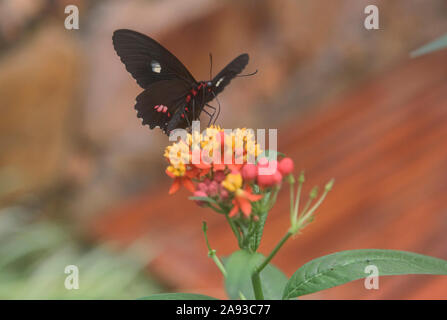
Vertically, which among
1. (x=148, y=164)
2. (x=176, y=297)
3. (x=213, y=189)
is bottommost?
(x=176, y=297)

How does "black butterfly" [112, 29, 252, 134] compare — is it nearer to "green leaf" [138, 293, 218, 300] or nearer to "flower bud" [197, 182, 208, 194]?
"flower bud" [197, 182, 208, 194]

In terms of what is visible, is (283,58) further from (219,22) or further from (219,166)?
(219,166)

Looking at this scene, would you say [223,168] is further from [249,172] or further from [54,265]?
[54,265]

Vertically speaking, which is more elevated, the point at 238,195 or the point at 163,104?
the point at 163,104

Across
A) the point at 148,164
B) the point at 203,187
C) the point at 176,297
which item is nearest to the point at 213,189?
the point at 203,187

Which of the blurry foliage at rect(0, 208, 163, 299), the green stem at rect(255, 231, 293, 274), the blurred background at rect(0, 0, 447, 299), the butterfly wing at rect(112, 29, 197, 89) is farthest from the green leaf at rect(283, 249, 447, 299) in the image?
the blurry foliage at rect(0, 208, 163, 299)
